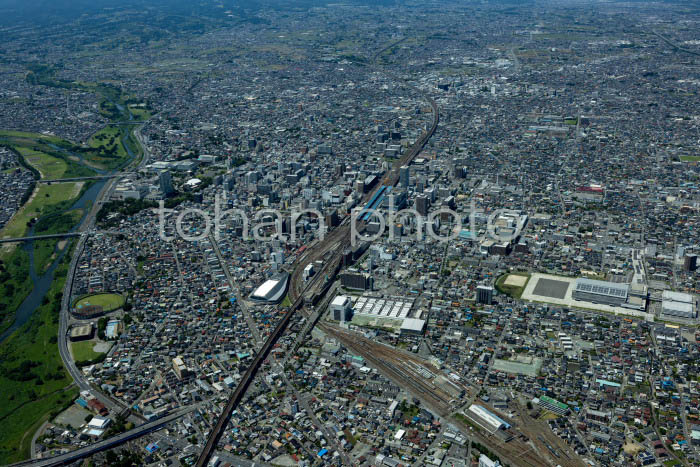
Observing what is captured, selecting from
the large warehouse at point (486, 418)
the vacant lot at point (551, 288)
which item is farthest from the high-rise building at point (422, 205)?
the large warehouse at point (486, 418)

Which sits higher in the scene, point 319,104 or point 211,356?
point 211,356

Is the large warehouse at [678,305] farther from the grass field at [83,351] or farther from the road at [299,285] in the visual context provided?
the grass field at [83,351]

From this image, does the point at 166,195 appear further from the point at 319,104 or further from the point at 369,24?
the point at 369,24

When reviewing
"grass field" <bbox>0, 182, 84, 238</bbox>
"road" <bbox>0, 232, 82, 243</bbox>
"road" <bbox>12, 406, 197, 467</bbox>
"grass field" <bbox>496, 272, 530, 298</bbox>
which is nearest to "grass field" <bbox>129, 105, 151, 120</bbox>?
"grass field" <bbox>0, 182, 84, 238</bbox>

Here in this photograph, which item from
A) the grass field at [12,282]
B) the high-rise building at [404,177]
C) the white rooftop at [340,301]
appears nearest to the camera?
the white rooftop at [340,301]

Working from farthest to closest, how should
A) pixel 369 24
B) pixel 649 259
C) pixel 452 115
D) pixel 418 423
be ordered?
1. pixel 369 24
2. pixel 452 115
3. pixel 649 259
4. pixel 418 423

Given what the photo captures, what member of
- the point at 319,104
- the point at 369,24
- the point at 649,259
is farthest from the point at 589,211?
the point at 369,24
